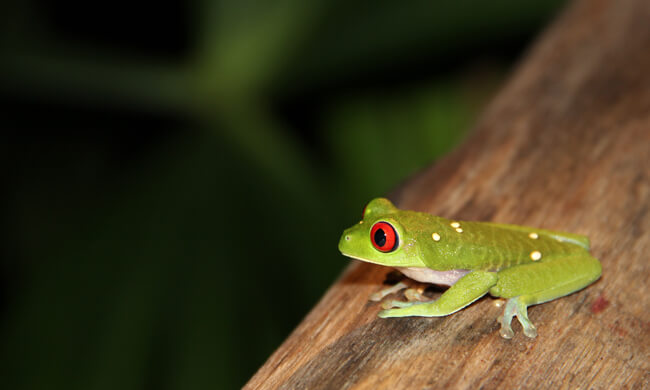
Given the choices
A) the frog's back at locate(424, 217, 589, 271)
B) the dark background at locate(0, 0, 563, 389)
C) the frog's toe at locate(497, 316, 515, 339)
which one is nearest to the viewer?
the frog's toe at locate(497, 316, 515, 339)

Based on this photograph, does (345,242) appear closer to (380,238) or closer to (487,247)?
(380,238)

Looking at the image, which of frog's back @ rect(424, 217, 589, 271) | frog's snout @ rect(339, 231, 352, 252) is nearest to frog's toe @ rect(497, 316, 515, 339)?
frog's back @ rect(424, 217, 589, 271)

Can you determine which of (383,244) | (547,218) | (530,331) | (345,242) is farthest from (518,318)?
(547,218)

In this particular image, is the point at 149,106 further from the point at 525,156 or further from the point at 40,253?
the point at 525,156

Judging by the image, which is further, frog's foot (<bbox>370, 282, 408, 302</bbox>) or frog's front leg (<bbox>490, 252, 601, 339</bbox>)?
frog's foot (<bbox>370, 282, 408, 302</bbox>)

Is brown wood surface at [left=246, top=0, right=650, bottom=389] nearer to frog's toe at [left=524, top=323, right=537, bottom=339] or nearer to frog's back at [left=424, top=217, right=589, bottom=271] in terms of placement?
frog's toe at [left=524, top=323, right=537, bottom=339]

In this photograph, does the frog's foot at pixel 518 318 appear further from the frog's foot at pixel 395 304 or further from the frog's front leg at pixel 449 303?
the frog's foot at pixel 395 304

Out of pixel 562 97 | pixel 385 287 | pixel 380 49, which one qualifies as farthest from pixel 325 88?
pixel 385 287
